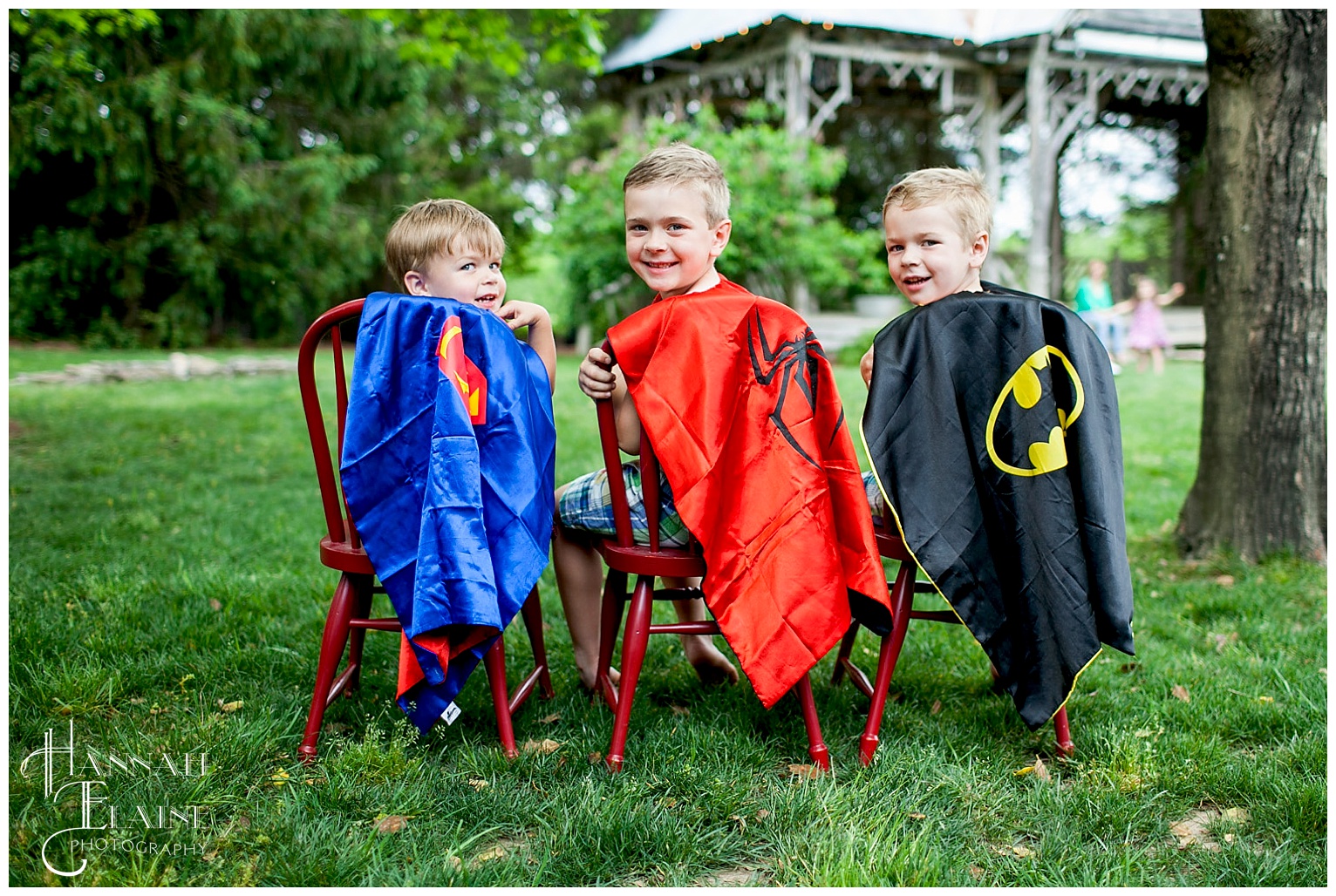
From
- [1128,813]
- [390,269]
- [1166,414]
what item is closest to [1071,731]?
[1128,813]

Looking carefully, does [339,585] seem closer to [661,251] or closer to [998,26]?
[661,251]

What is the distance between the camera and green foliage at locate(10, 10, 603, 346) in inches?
573

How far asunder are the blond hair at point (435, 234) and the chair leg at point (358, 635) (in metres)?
0.88

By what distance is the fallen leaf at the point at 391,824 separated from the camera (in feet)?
7.64

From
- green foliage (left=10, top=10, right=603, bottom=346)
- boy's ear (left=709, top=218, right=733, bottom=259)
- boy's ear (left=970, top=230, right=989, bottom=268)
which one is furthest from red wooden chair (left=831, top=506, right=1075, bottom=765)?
green foliage (left=10, top=10, right=603, bottom=346)

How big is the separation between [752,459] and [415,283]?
1.04m

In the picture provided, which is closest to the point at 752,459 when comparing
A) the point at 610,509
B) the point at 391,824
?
the point at 610,509

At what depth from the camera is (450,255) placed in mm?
2732

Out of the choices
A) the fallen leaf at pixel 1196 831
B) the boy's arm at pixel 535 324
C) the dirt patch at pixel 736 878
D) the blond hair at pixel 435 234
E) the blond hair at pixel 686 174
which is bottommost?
the fallen leaf at pixel 1196 831

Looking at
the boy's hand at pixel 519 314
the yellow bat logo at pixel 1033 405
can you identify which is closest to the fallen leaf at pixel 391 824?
Result: the boy's hand at pixel 519 314

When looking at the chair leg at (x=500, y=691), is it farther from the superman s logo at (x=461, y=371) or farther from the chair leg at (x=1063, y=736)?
the chair leg at (x=1063, y=736)

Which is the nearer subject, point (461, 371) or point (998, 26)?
point (461, 371)

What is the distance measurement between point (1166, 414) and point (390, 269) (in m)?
8.11

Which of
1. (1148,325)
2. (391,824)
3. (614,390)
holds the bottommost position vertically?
(391,824)
